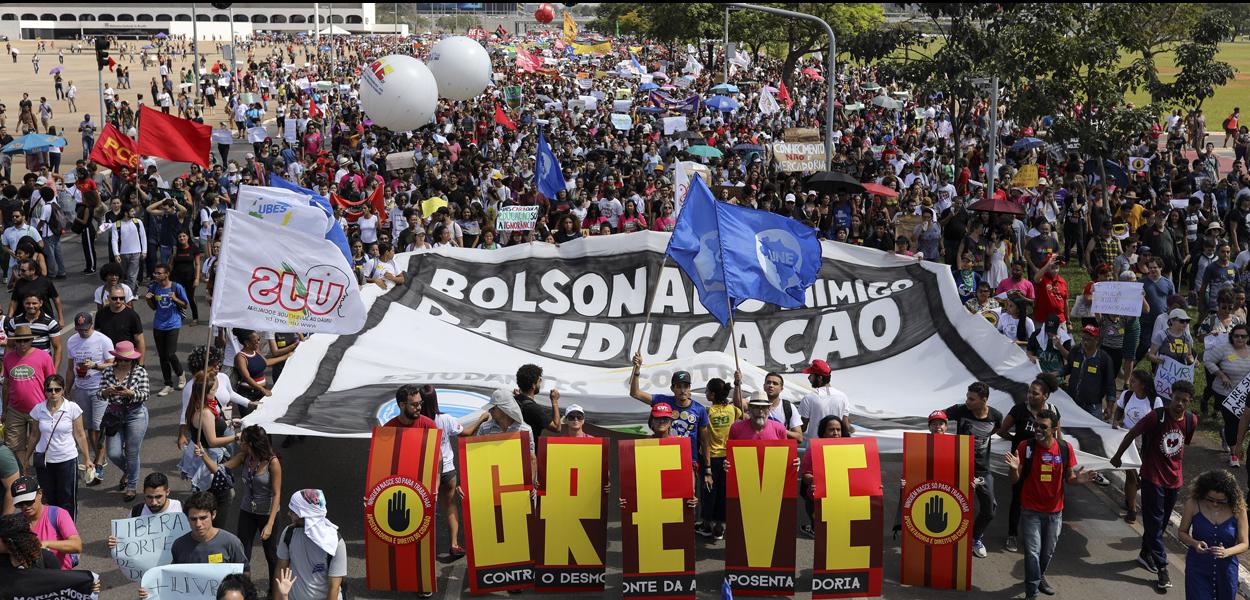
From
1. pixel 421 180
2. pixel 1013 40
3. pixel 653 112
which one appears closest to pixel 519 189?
pixel 421 180

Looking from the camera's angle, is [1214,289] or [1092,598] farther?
[1214,289]

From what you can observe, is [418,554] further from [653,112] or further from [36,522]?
[653,112]

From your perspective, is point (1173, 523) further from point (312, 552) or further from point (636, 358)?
point (312, 552)

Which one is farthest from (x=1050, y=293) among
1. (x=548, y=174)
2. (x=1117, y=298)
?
(x=548, y=174)

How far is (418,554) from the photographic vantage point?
Answer: 8.62 meters

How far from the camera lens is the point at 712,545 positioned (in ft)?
32.0

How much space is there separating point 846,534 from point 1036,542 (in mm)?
1340

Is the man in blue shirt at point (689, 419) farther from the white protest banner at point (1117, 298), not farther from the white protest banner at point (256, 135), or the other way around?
the white protest banner at point (256, 135)

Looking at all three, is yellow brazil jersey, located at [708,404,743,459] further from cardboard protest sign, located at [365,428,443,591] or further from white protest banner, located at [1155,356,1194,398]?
white protest banner, located at [1155,356,1194,398]

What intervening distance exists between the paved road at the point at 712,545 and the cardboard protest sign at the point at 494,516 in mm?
355

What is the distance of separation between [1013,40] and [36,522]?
1837 centimetres

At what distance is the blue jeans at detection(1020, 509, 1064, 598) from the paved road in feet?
0.71

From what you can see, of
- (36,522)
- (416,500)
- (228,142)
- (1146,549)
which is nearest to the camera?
(36,522)

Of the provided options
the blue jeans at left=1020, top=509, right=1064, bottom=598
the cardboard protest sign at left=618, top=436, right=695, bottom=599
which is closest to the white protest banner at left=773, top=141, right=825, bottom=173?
the blue jeans at left=1020, top=509, right=1064, bottom=598
